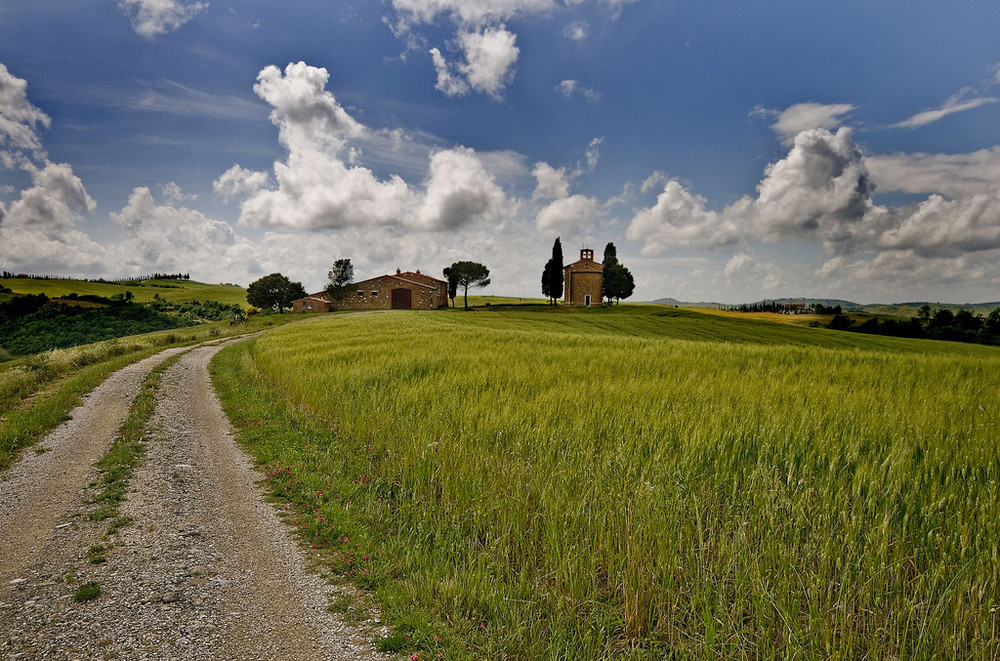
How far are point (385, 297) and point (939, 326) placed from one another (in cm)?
9609

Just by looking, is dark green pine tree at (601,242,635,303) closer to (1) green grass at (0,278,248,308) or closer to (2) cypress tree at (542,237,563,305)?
(2) cypress tree at (542,237,563,305)

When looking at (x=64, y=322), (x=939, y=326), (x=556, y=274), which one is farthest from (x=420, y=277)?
(x=939, y=326)

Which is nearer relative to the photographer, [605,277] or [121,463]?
[121,463]

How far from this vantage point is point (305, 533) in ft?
19.2

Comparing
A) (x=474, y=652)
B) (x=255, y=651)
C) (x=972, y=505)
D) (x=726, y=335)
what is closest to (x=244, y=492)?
(x=255, y=651)

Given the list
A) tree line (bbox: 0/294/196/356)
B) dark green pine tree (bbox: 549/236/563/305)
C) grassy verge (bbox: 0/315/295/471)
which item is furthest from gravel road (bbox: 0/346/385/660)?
dark green pine tree (bbox: 549/236/563/305)

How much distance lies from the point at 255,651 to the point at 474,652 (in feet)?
6.37

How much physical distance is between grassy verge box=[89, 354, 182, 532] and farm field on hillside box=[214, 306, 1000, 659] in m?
2.17

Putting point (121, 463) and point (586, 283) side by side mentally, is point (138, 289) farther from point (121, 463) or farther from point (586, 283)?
point (121, 463)

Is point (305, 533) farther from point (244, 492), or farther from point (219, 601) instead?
point (244, 492)

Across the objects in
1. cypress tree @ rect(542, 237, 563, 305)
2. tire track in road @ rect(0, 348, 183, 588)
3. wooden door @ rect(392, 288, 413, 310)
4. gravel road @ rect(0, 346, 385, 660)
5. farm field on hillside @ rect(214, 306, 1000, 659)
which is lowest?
tire track in road @ rect(0, 348, 183, 588)

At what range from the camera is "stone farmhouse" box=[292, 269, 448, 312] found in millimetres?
96000

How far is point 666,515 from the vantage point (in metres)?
4.50

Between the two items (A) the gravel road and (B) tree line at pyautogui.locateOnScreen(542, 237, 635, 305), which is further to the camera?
(B) tree line at pyautogui.locateOnScreen(542, 237, 635, 305)
